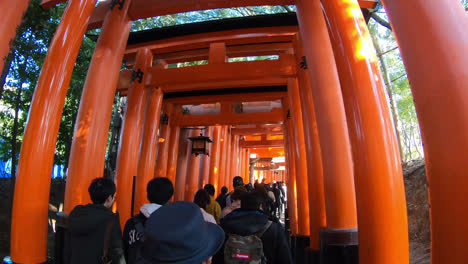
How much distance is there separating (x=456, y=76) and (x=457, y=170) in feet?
1.63

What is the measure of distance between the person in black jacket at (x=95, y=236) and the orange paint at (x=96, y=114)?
1.99 m

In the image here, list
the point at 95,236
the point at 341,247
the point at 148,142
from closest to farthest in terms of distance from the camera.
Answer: the point at 95,236 → the point at 341,247 → the point at 148,142

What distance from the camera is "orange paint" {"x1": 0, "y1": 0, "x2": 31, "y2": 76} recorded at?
244 cm

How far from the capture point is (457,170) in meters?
1.31

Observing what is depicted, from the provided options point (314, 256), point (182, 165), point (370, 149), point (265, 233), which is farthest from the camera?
point (182, 165)

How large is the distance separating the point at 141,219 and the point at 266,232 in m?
0.96

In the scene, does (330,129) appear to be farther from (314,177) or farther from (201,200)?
(201,200)

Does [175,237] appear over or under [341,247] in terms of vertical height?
over

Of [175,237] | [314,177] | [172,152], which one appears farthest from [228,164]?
[175,237]

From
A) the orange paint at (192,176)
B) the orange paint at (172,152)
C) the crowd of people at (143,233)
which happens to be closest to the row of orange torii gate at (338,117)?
the crowd of people at (143,233)

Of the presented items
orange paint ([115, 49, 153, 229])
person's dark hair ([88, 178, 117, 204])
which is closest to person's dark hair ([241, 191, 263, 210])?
person's dark hair ([88, 178, 117, 204])

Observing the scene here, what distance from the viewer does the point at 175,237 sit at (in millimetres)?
1041

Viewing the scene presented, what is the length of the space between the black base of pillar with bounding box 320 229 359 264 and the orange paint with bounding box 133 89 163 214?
434cm

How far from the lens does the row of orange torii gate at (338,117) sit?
4.57 ft
